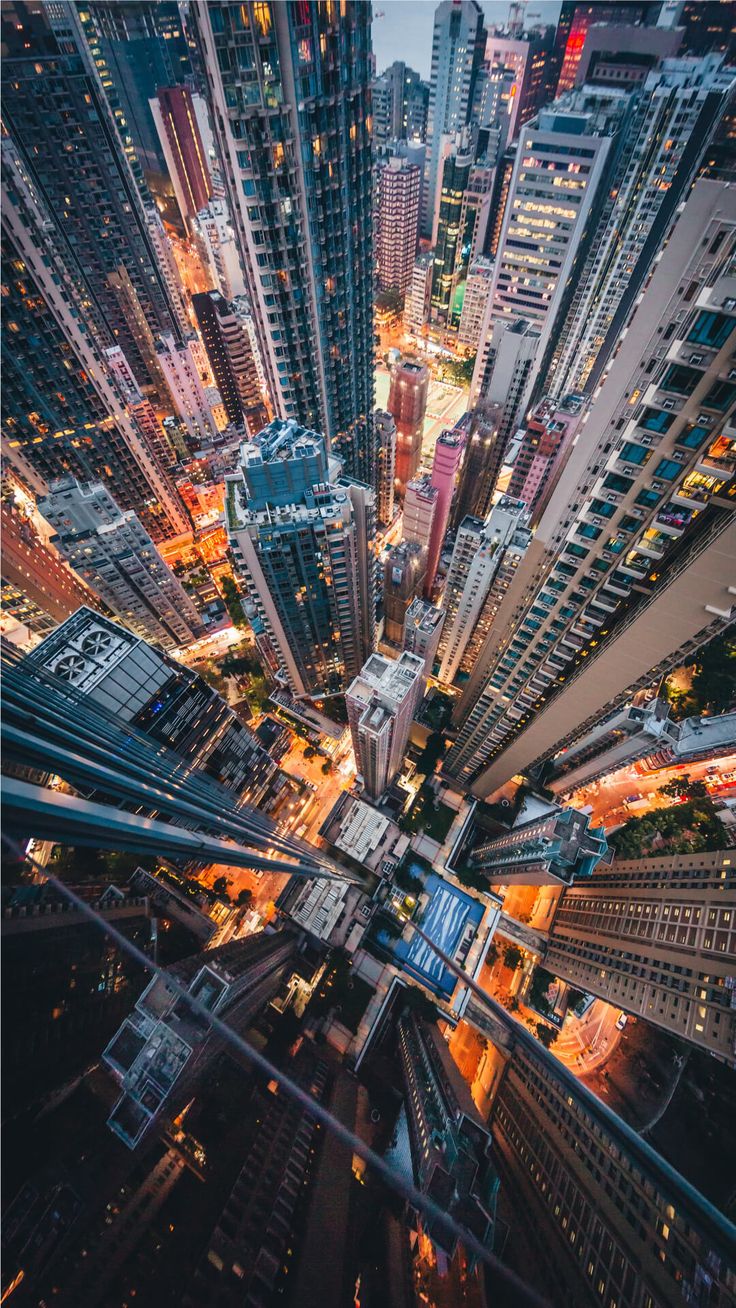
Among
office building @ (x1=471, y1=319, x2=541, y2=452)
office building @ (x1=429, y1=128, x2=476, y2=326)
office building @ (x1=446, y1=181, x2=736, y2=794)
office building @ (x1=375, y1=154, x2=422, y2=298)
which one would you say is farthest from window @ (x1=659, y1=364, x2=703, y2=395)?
office building @ (x1=375, y1=154, x2=422, y2=298)

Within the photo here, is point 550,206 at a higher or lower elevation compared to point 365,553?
higher

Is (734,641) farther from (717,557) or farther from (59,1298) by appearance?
(59,1298)

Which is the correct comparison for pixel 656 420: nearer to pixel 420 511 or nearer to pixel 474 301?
pixel 420 511

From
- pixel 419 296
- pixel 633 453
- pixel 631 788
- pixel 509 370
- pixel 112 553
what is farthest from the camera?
pixel 419 296

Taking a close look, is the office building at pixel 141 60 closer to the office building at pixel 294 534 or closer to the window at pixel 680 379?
the office building at pixel 294 534

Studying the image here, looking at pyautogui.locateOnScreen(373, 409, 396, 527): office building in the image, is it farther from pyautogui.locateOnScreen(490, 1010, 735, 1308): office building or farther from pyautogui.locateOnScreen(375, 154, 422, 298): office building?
pyautogui.locateOnScreen(490, 1010, 735, 1308): office building

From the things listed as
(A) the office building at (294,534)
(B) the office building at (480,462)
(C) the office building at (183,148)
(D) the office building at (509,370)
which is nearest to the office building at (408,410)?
(B) the office building at (480,462)

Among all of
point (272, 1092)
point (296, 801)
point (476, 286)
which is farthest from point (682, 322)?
point (476, 286)

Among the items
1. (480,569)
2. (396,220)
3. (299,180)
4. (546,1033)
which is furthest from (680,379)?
(396,220)
